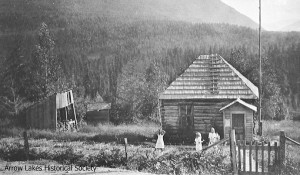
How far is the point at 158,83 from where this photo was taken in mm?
23391

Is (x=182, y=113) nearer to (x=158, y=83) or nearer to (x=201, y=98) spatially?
(x=201, y=98)

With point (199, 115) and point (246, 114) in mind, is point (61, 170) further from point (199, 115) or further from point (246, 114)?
point (246, 114)

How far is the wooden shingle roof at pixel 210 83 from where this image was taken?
53.1ft

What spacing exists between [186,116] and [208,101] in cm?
142

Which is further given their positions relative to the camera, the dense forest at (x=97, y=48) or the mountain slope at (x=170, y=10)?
the mountain slope at (x=170, y=10)

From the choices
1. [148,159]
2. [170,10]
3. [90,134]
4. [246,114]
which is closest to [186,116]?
[246,114]

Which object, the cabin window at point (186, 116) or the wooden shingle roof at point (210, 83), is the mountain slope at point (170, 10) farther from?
the cabin window at point (186, 116)

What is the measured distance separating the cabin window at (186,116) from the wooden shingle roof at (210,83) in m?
0.63

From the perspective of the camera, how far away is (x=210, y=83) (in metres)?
16.7

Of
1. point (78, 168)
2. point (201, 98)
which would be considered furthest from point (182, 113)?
point (78, 168)

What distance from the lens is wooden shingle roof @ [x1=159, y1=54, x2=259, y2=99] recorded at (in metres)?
16.2

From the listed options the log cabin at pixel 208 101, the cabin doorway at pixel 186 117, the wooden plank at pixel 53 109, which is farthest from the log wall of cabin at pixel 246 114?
the wooden plank at pixel 53 109

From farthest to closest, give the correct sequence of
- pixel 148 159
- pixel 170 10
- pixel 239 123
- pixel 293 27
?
pixel 239 123 → pixel 170 10 → pixel 293 27 → pixel 148 159

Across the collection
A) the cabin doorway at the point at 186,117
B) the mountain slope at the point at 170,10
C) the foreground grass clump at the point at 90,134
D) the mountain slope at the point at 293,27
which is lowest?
the foreground grass clump at the point at 90,134
